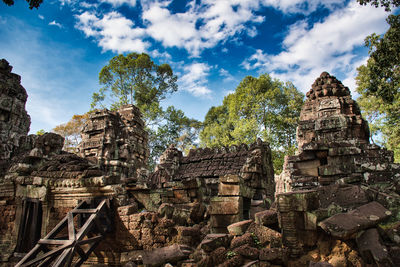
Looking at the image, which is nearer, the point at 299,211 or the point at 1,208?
the point at 299,211

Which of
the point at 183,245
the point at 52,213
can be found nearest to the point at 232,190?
the point at 183,245

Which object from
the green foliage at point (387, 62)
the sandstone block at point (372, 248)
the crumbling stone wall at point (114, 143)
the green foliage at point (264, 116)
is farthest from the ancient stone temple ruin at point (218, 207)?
the green foliage at point (264, 116)

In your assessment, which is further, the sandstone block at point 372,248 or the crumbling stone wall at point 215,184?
the crumbling stone wall at point 215,184

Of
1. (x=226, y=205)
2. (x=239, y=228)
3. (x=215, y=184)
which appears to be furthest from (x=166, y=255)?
(x=215, y=184)

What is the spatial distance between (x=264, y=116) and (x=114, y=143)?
50.2 feet

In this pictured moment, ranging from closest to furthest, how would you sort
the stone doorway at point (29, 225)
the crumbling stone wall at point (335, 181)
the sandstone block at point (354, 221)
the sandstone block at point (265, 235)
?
the sandstone block at point (354, 221)
the crumbling stone wall at point (335, 181)
the sandstone block at point (265, 235)
the stone doorway at point (29, 225)

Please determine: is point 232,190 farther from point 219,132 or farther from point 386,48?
point 219,132

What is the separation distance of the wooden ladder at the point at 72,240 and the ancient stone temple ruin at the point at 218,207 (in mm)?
19

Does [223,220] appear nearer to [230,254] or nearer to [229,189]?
[229,189]

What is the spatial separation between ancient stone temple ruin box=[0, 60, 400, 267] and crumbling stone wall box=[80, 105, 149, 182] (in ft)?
10.1

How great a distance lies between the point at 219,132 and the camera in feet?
82.9

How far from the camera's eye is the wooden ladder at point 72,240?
151 inches

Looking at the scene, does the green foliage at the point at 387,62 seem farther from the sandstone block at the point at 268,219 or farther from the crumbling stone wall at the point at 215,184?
the sandstone block at the point at 268,219

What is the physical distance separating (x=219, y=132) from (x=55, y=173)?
20.3 m
